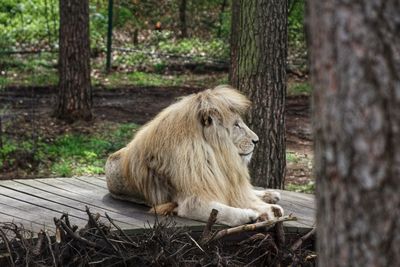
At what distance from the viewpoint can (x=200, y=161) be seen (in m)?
5.29

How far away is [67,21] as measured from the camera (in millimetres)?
11469

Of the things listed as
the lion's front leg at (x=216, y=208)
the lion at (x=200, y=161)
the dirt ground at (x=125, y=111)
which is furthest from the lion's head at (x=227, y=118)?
the dirt ground at (x=125, y=111)

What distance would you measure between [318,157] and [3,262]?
2976 mm

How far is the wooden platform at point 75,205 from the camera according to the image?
5273 mm

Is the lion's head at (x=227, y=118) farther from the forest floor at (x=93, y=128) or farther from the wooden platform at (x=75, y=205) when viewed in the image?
the forest floor at (x=93, y=128)

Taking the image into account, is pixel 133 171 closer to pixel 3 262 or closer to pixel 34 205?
pixel 34 205

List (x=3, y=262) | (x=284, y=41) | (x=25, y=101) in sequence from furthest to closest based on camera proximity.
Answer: (x=25, y=101)
(x=284, y=41)
(x=3, y=262)

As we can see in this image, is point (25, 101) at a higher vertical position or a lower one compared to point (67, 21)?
lower

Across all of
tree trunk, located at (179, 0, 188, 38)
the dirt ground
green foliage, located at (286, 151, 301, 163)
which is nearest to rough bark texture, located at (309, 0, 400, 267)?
the dirt ground

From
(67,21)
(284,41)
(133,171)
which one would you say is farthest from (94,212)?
(67,21)

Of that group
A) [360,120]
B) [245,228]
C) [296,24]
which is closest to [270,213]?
[245,228]

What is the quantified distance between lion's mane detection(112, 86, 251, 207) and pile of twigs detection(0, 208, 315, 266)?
0.29 m

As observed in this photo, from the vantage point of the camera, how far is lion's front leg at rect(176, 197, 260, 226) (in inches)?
203

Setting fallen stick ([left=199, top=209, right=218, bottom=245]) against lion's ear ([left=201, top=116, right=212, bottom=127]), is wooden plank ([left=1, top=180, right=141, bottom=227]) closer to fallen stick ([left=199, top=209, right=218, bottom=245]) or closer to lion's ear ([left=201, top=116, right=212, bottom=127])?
fallen stick ([left=199, top=209, right=218, bottom=245])
